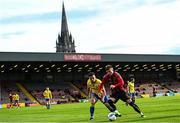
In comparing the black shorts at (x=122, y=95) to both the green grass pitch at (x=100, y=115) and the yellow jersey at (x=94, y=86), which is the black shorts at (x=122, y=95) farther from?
the yellow jersey at (x=94, y=86)

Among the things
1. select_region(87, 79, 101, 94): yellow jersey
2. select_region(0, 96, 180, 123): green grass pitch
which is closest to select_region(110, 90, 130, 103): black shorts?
select_region(0, 96, 180, 123): green grass pitch

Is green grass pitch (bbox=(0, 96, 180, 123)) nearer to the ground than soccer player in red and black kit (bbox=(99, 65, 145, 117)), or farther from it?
nearer to the ground

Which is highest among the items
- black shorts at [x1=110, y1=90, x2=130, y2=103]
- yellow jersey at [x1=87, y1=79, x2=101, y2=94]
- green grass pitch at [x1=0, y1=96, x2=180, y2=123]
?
yellow jersey at [x1=87, y1=79, x2=101, y2=94]

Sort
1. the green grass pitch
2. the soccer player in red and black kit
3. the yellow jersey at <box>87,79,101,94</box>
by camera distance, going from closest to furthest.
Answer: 1. the soccer player in red and black kit
2. the green grass pitch
3. the yellow jersey at <box>87,79,101,94</box>

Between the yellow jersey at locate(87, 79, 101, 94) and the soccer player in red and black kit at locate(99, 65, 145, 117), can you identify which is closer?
→ the soccer player in red and black kit at locate(99, 65, 145, 117)

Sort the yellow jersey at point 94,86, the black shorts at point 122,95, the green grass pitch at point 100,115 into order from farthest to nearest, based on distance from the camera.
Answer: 1. the yellow jersey at point 94,86
2. the green grass pitch at point 100,115
3. the black shorts at point 122,95

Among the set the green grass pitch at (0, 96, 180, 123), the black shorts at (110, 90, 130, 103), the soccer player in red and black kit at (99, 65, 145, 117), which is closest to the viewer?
the soccer player in red and black kit at (99, 65, 145, 117)

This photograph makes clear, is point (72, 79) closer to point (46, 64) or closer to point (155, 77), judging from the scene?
point (46, 64)

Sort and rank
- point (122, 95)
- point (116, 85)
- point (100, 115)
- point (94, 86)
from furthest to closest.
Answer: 1. point (100, 115)
2. point (94, 86)
3. point (122, 95)
4. point (116, 85)

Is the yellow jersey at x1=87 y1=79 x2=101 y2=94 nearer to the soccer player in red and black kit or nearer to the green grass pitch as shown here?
the green grass pitch

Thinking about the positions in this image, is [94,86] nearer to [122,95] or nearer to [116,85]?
[122,95]

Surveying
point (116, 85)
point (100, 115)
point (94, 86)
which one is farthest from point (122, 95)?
point (100, 115)

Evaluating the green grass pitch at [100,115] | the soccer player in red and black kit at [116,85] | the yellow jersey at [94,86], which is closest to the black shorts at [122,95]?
the soccer player in red and black kit at [116,85]

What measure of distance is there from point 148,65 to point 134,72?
9.05 m
